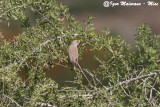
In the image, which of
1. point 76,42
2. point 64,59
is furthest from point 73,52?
point 64,59

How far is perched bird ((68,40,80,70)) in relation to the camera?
3.01 metres

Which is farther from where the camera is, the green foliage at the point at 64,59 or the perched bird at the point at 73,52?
the perched bird at the point at 73,52

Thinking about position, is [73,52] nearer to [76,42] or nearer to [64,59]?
[76,42]

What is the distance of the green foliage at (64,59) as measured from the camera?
8.13 ft

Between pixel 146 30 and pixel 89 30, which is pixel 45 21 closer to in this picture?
pixel 89 30

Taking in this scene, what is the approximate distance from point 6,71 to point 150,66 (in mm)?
997

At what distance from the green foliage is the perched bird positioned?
0.06m

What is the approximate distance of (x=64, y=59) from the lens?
2.81 metres

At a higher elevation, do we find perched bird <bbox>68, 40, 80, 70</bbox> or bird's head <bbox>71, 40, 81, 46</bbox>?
bird's head <bbox>71, 40, 81, 46</bbox>

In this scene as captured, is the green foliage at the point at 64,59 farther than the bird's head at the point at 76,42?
No

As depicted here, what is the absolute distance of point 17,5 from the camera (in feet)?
9.32

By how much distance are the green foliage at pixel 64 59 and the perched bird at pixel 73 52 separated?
6 centimetres

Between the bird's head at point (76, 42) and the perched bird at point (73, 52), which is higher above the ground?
the bird's head at point (76, 42)

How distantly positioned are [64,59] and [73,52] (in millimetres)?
368
